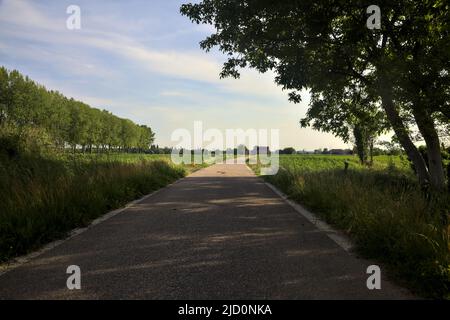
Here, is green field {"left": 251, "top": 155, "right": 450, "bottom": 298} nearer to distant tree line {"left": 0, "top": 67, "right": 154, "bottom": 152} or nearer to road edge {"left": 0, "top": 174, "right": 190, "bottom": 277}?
road edge {"left": 0, "top": 174, "right": 190, "bottom": 277}

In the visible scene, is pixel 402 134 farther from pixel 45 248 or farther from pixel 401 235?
pixel 45 248

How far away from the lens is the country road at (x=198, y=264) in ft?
12.8

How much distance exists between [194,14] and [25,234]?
370 inches

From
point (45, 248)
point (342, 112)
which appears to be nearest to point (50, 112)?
point (342, 112)

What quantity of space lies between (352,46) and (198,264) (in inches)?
364

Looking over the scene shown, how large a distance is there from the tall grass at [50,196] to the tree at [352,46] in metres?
5.98

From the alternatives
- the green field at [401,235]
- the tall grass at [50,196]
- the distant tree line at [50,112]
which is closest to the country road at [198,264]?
the green field at [401,235]

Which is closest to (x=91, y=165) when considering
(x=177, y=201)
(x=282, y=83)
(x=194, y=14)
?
(x=177, y=201)

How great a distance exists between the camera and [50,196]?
7.61 meters

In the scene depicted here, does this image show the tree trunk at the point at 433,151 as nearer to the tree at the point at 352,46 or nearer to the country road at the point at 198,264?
the tree at the point at 352,46

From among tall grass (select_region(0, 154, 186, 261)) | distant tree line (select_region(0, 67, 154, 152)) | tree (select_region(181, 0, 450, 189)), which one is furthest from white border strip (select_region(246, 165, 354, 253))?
distant tree line (select_region(0, 67, 154, 152))

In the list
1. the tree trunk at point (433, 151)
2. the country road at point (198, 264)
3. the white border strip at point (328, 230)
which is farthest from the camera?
the tree trunk at point (433, 151)

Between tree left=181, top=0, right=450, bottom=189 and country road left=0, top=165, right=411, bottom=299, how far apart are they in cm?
524
